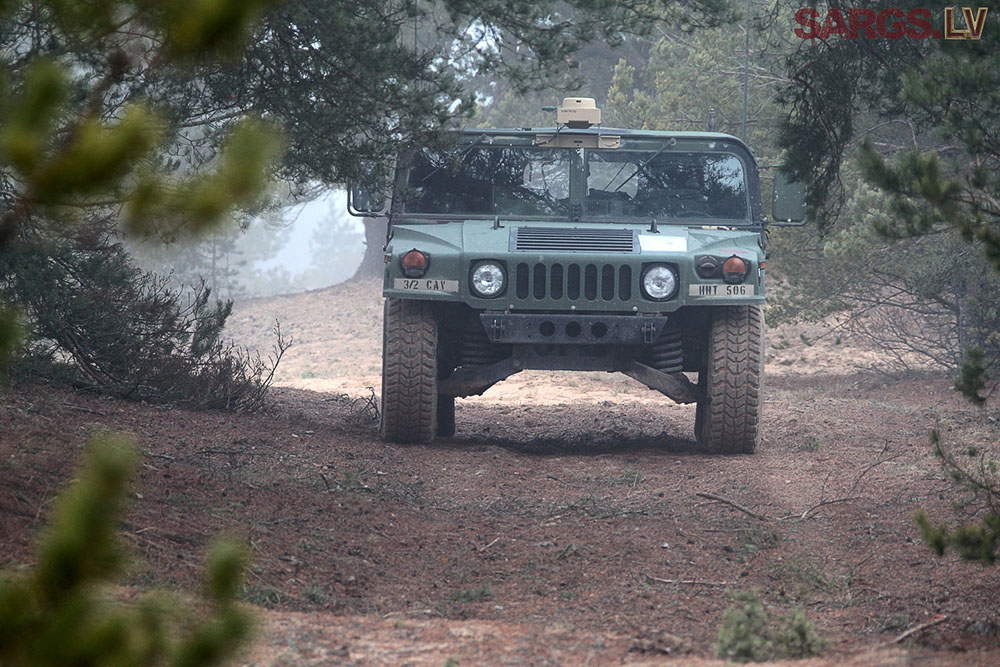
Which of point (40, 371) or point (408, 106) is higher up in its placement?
point (408, 106)

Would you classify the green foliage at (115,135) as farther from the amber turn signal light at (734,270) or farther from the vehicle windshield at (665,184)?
the amber turn signal light at (734,270)

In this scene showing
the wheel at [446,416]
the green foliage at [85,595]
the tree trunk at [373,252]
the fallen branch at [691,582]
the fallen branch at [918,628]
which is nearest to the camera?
the green foliage at [85,595]

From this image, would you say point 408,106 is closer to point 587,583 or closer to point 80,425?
point 80,425

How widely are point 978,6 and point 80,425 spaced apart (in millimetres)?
4944

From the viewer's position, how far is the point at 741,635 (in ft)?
10.9

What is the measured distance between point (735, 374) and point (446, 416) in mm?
2321

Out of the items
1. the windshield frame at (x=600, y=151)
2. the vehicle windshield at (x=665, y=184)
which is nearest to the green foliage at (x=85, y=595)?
the windshield frame at (x=600, y=151)

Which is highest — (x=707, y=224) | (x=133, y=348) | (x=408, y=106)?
(x=408, y=106)

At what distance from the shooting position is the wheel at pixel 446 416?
8.30 m

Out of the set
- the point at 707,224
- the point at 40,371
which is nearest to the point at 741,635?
the point at 707,224

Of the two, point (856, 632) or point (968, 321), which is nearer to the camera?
point (856, 632)

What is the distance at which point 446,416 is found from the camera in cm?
838

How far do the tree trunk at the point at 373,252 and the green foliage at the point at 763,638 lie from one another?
27.0m

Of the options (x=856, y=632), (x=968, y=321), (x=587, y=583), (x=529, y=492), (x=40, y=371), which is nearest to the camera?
(x=856, y=632)
